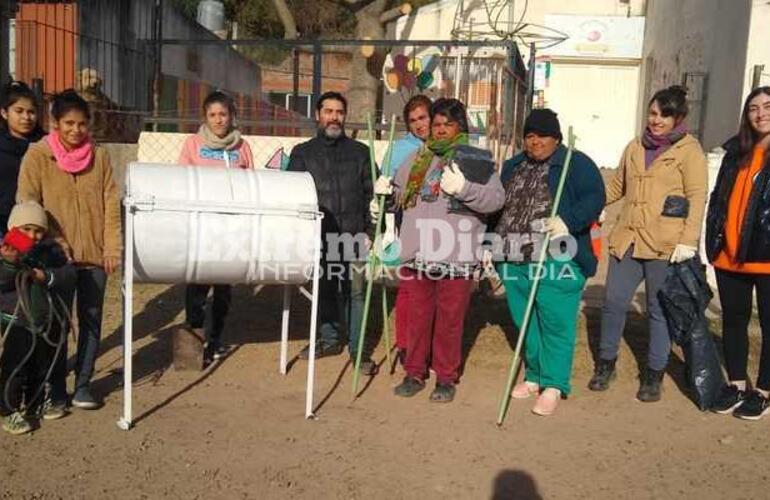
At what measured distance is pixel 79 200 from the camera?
13.9 feet

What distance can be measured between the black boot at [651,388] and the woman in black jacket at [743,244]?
13.9 inches

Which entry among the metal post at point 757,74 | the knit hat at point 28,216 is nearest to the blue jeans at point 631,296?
the knit hat at point 28,216

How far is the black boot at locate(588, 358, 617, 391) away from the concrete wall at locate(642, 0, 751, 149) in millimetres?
4775

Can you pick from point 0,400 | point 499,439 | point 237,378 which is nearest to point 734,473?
point 499,439

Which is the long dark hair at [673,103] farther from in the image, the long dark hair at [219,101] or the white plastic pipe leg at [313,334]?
the long dark hair at [219,101]

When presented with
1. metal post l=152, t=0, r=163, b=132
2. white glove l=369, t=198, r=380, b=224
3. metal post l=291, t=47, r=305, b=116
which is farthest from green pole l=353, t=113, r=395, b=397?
metal post l=152, t=0, r=163, b=132

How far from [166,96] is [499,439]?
7273 millimetres

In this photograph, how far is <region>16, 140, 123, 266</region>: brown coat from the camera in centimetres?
415

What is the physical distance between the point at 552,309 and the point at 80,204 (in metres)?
2.68

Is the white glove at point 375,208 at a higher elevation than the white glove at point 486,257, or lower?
higher

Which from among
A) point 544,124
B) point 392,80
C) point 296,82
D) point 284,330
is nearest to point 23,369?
point 284,330

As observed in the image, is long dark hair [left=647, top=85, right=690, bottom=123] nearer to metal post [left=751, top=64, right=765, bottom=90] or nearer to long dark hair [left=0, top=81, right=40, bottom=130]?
long dark hair [left=0, top=81, right=40, bottom=130]

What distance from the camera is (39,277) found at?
13.2ft

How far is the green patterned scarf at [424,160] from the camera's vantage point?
458 cm
